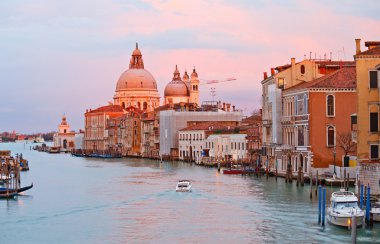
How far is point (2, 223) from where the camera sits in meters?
19.6

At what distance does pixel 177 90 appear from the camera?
301ft

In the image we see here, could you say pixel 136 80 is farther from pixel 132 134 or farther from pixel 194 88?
pixel 132 134

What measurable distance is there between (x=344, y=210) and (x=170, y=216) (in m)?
4.63

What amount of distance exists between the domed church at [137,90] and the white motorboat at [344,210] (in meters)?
77.6

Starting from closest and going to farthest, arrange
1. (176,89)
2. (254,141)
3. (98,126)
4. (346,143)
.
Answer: (346,143) → (254,141) → (176,89) → (98,126)

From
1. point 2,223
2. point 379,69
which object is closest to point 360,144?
point 379,69

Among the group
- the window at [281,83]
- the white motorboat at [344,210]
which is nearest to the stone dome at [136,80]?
the window at [281,83]

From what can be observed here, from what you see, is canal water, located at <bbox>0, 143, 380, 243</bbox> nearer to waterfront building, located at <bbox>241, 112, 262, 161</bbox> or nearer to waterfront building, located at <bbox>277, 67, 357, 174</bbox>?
waterfront building, located at <bbox>277, 67, 357, 174</bbox>

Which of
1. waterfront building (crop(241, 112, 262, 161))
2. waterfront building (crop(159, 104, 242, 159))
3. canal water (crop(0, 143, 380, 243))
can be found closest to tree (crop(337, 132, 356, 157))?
canal water (crop(0, 143, 380, 243))

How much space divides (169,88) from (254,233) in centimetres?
7511

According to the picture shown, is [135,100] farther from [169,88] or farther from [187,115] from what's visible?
[187,115]

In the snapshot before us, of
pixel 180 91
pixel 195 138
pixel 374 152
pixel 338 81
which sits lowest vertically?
pixel 374 152

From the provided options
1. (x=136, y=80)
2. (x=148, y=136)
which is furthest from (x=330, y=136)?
(x=136, y=80)

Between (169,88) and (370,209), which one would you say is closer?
(370,209)
